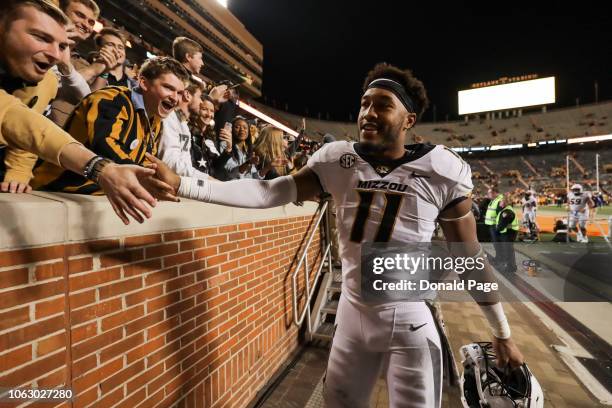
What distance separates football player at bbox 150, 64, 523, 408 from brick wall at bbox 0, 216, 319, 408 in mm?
766

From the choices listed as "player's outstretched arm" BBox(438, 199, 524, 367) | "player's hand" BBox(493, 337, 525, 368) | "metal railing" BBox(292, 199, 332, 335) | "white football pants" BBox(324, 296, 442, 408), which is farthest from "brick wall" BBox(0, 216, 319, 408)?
"player's hand" BBox(493, 337, 525, 368)

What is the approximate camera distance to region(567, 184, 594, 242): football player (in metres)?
11.4

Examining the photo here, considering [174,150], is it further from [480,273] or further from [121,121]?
[480,273]

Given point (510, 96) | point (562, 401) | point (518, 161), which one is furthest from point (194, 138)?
point (518, 161)

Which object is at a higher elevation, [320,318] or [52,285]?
[52,285]

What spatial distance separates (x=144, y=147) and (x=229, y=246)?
3.68 ft

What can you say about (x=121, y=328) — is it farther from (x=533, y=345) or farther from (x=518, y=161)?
(x=518, y=161)

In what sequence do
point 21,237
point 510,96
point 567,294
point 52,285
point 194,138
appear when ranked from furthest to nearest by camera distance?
point 510,96 < point 567,294 < point 194,138 < point 52,285 < point 21,237

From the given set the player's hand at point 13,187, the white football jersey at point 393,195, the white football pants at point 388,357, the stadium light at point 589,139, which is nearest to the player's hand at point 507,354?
the white football pants at point 388,357

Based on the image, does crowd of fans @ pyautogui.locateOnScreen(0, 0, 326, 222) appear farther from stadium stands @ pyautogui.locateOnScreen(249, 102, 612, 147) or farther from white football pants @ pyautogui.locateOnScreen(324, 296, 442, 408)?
stadium stands @ pyautogui.locateOnScreen(249, 102, 612, 147)

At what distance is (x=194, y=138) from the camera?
4004 millimetres

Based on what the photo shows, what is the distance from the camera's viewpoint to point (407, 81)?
6.59 feet

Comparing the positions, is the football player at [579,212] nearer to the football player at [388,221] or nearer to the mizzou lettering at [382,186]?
the football player at [388,221]

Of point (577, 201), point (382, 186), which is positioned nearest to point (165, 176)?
point (382, 186)
